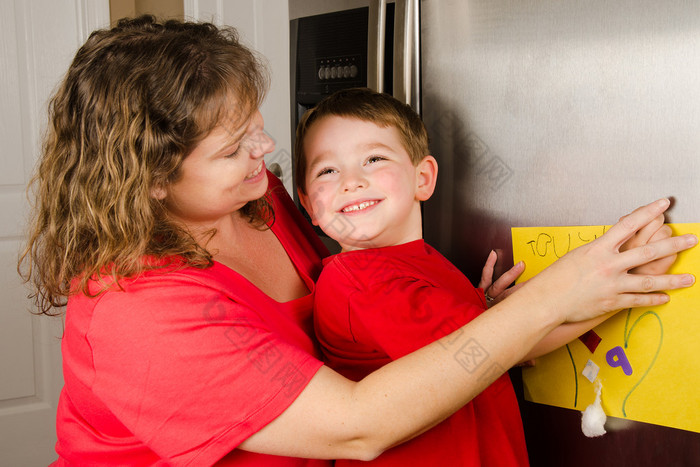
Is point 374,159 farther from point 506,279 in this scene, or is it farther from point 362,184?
point 506,279

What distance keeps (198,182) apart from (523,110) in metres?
0.53

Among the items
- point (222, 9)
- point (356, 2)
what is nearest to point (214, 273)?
point (356, 2)

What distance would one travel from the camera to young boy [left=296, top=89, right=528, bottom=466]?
0.87 metres

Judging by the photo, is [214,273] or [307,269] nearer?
[214,273]

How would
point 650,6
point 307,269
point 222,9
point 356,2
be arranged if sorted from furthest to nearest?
point 222,9
point 356,2
point 307,269
point 650,6

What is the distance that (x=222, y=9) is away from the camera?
2.26m

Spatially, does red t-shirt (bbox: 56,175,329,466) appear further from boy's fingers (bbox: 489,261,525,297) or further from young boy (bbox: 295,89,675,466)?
boy's fingers (bbox: 489,261,525,297)

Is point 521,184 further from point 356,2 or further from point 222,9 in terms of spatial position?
point 222,9

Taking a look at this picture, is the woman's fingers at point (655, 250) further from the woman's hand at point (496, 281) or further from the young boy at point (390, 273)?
the woman's hand at point (496, 281)

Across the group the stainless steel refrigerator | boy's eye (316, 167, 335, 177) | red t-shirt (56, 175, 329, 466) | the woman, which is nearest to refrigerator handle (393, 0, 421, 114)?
the stainless steel refrigerator

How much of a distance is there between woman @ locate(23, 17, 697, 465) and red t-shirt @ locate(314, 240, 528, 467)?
0.26ft

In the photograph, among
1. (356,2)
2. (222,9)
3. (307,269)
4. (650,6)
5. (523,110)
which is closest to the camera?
(650,6)

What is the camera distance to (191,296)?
0.75m

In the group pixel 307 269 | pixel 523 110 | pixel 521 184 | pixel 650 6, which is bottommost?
pixel 307 269
